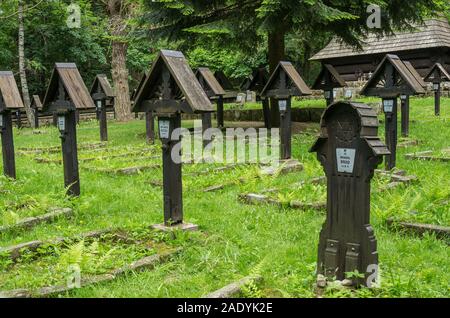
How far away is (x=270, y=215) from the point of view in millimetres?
6691

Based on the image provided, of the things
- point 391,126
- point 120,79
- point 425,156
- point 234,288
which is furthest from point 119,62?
point 234,288

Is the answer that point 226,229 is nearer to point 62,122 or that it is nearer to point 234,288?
point 234,288

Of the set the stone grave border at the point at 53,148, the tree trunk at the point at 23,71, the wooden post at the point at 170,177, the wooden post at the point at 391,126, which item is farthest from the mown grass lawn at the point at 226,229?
the tree trunk at the point at 23,71

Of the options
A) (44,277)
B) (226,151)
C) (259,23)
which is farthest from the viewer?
(259,23)

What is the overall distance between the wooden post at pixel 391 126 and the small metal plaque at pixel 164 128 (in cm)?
437

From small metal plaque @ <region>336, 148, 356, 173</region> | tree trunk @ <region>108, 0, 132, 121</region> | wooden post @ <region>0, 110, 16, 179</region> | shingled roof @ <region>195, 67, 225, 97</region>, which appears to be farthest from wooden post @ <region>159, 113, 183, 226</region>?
tree trunk @ <region>108, 0, 132, 121</region>

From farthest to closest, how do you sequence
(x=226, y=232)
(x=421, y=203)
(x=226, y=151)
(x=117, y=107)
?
1. (x=117, y=107)
2. (x=226, y=151)
3. (x=421, y=203)
4. (x=226, y=232)

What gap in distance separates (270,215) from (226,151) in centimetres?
524

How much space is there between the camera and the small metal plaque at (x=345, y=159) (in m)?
4.31

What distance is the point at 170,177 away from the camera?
242 inches

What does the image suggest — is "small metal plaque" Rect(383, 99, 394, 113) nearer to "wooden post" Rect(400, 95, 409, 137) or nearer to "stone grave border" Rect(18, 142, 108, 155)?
"wooden post" Rect(400, 95, 409, 137)
